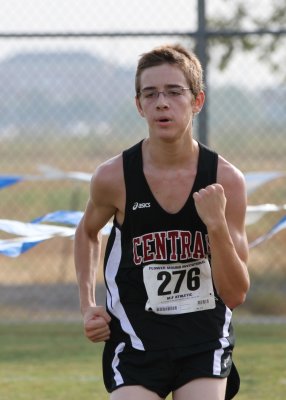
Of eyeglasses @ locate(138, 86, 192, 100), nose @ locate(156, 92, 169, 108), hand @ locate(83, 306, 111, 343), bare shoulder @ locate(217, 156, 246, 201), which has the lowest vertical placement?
hand @ locate(83, 306, 111, 343)

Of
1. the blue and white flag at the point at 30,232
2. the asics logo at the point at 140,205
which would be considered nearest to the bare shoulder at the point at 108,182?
the asics logo at the point at 140,205

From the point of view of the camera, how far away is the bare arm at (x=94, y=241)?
439 cm

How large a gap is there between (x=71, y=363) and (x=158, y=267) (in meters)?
3.60

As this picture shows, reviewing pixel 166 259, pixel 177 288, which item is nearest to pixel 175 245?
pixel 166 259

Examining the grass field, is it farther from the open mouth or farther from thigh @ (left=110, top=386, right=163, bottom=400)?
the open mouth

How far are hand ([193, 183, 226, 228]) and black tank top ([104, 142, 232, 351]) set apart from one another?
22 centimetres

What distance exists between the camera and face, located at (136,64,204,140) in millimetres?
4277

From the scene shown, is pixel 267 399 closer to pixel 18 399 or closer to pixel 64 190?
pixel 18 399

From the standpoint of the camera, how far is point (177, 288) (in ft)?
14.3

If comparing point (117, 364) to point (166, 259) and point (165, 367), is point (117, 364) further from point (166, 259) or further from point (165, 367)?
point (166, 259)

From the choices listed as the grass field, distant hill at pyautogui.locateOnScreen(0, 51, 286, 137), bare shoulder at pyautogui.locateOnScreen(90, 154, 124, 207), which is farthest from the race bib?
distant hill at pyautogui.locateOnScreen(0, 51, 286, 137)

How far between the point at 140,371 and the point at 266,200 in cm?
714

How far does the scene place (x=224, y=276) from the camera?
13.7ft

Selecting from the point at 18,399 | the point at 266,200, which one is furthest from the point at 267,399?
the point at 266,200
